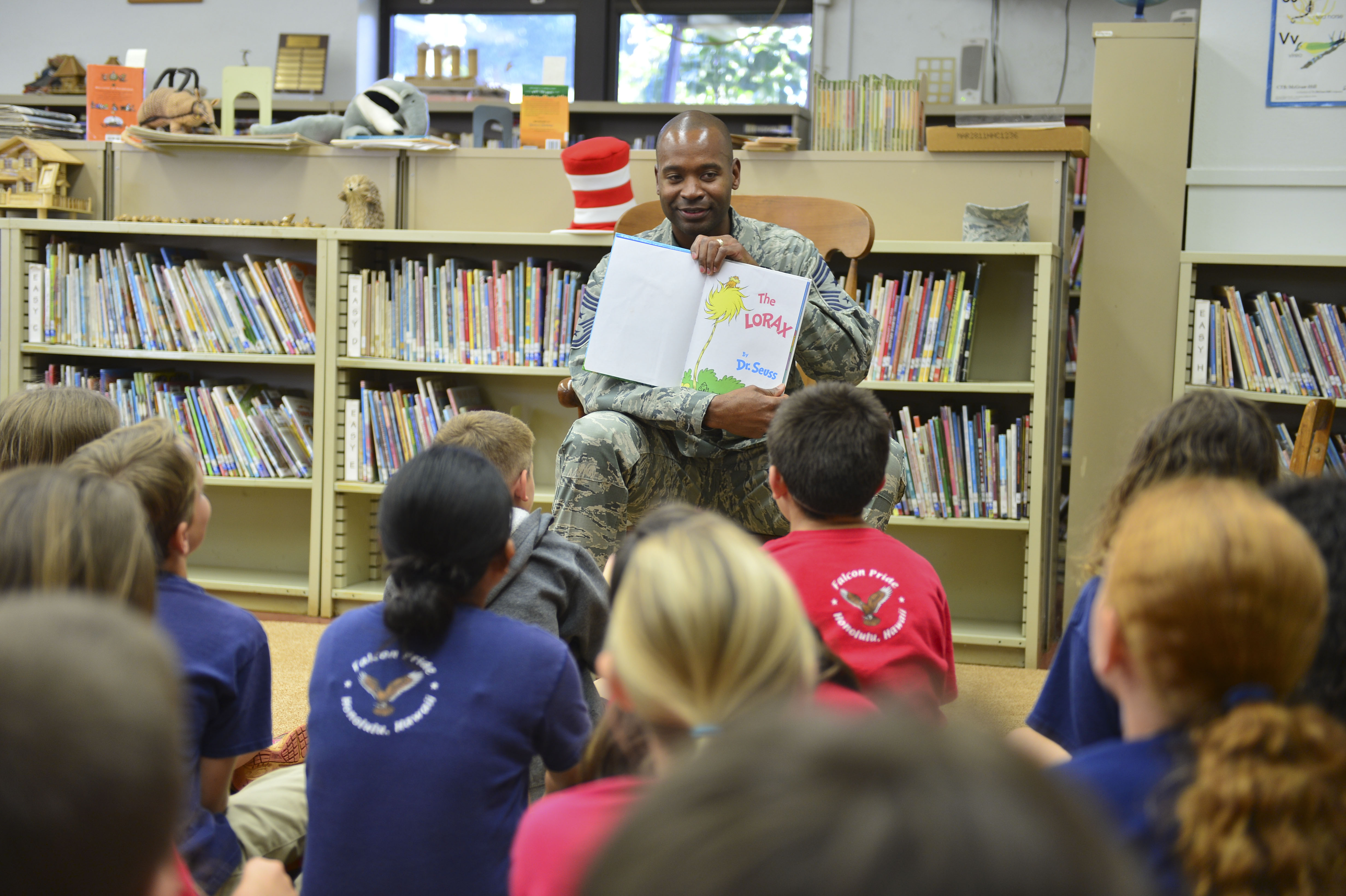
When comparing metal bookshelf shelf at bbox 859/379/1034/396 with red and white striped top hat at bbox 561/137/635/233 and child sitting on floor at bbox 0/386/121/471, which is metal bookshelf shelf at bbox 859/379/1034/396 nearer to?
red and white striped top hat at bbox 561/137/635/233

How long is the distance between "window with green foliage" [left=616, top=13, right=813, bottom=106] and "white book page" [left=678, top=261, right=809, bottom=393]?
13.0ft

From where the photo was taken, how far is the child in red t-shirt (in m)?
1.27

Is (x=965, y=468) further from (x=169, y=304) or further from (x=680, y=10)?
(x=680, y=10)

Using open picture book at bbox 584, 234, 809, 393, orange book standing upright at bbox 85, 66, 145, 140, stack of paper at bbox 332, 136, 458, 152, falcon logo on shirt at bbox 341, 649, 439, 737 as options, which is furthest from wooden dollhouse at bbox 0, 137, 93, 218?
falcon logo on shirt at bbox 341, 649, 439, 737

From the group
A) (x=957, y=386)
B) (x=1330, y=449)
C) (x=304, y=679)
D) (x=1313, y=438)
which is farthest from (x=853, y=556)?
(x=1330, y=449)

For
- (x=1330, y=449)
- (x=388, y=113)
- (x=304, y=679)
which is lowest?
(x=304, y=679)

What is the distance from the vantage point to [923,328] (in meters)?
2.94

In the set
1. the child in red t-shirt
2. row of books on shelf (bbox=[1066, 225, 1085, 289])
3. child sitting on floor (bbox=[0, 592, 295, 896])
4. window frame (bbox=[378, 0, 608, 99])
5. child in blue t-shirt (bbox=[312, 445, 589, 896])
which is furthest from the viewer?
window frame (bbox=[378, 0, 608, 99])

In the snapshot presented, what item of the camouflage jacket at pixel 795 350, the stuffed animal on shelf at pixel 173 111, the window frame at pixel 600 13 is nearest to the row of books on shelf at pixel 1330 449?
the camouflage jacket at pixel 795 350

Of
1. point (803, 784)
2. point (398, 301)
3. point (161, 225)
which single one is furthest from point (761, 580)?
point (161, 225)

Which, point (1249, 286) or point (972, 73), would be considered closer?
point (1249, 286)

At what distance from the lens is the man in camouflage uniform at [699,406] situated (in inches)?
81.6

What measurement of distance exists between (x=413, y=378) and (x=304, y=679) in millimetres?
1114

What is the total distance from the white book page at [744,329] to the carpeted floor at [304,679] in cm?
77
